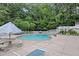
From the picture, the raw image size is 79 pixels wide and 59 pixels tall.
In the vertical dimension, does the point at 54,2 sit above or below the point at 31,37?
above

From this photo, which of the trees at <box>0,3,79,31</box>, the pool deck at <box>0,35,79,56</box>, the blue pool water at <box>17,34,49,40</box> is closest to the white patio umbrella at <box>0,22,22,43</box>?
the trees at <box>0,3,79,31</box>

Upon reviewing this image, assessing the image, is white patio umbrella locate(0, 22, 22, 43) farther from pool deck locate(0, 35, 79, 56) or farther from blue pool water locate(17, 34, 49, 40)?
pool deck locate(0, 35, 79, 56)

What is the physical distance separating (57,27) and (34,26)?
1.81ft

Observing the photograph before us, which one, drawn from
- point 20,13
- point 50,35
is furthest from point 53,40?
point 20,13

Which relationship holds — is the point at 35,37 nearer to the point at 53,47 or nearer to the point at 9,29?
the point at 53,47

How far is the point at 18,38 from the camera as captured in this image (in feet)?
43.5

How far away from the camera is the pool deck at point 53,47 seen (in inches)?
516

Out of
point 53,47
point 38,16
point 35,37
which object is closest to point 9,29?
point 35,37

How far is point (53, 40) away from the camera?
13.2 metres

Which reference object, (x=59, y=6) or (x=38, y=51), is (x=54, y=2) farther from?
(x=38, y=51)

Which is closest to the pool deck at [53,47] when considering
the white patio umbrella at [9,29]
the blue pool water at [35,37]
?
the blue pool water at [35,37]

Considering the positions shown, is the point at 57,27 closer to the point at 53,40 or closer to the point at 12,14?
the point at 53,40

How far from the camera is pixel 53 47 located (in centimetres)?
1315

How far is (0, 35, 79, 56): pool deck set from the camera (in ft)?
43.0
